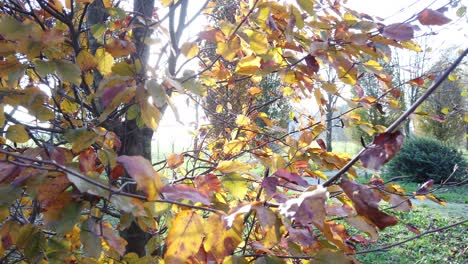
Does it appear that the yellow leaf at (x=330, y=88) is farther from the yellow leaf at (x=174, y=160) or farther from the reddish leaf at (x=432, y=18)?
the yellow leaf at (x=174, y=160)

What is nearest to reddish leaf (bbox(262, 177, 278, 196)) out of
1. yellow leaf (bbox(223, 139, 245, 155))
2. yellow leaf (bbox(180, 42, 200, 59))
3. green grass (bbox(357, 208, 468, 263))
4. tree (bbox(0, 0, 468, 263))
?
tree (bbox(0, 0, 468, 263))

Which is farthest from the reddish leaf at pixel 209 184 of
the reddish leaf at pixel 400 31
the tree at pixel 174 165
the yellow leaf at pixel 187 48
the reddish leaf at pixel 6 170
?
the reddish leaf at pixel 400 31

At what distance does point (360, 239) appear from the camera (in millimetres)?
1298

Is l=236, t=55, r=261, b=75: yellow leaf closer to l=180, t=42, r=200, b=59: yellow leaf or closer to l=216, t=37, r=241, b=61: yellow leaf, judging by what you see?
l=216, t=37, r=241, b=61: yellow leaf

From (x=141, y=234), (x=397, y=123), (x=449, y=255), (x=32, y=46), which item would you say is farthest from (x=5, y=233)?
(x=449, y=255)

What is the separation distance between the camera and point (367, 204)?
0.49 meters

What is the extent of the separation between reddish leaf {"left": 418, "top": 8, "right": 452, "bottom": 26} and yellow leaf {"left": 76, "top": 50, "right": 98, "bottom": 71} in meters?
0.87

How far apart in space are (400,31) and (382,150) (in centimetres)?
37

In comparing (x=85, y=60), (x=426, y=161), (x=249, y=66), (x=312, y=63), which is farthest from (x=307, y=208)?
(x=426, y=161)

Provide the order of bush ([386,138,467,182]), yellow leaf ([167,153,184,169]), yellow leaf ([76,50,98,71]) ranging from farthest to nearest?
bush ([386,138,467,182]) → yellow leaf ([167,153,184,169]) → yellow leaf ([76,50,98,71])

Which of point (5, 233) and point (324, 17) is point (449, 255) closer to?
point (324, 17)

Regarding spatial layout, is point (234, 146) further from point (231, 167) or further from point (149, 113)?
point (149, 113)

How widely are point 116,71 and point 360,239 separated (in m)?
1.06

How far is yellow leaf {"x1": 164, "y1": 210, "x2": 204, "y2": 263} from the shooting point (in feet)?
2.05
